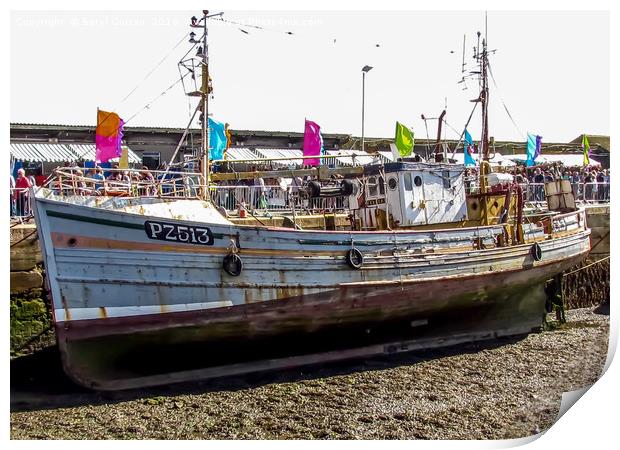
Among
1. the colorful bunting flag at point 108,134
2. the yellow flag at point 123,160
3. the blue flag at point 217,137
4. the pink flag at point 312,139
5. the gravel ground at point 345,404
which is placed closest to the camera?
the gravel ground at point 345,404

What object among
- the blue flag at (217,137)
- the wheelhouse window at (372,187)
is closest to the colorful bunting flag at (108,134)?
the blue flag at (217,137)

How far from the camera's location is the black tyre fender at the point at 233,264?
10.9m

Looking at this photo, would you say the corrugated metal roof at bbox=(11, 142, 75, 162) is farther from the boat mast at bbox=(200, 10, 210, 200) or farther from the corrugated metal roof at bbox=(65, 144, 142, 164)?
the boat mast at bbox=(200, 10, 210, 200)

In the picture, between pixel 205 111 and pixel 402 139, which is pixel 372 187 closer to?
pixel 205 111

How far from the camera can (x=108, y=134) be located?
39.0ft

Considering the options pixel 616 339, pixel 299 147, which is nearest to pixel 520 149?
pixel 299 147

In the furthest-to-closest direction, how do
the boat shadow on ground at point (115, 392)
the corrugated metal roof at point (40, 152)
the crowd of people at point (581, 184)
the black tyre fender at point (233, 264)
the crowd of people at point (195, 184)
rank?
the crowd of people at point (581, 184)
the corrugated metal roof at point (40, 152)
the black tyre fender at point (233, 264)
the crowd of people at point (195, 184)
the boat shadow on ground at point (115, 392)

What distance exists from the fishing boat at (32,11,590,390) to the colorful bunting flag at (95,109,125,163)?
1620 mm

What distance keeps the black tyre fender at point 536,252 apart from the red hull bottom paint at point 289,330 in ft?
1.64

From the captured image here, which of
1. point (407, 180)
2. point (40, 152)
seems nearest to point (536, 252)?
point (407, 180)

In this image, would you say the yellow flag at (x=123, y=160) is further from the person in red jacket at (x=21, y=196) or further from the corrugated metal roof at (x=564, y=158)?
the corrugated metal roof at (x=564, y=158)

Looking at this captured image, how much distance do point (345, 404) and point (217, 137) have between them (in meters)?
6.92

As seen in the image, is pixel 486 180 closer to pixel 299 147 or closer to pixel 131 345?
pixel 131 345

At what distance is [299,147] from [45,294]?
49.4 ft
